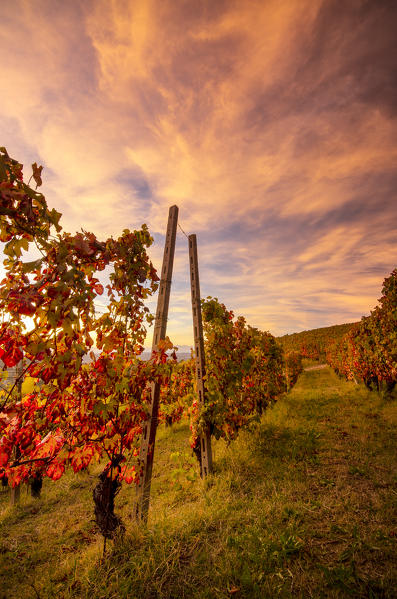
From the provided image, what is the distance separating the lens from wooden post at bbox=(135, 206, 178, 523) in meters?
3.45

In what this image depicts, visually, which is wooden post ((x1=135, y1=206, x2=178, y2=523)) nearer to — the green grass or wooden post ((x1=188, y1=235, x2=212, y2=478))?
the green grass

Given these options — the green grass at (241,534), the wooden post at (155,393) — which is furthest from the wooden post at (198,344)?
the wooden post at (155,393)

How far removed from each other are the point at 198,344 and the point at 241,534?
10.2 ft

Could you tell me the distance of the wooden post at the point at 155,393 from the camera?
136 inches

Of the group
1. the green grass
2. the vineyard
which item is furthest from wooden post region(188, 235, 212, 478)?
the green grass

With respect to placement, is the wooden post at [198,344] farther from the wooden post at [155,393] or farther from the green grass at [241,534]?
the wooden post at [155,393]

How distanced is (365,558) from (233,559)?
55.9 inches

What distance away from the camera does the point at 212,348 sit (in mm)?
6406

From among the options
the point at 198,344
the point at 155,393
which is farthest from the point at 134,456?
the point at 198,344

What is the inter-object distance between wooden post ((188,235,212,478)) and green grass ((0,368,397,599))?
473 millimetres

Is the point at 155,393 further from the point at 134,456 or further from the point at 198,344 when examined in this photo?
the point at 198,344

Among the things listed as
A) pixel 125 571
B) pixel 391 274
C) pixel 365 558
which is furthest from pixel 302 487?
pixel 391 274

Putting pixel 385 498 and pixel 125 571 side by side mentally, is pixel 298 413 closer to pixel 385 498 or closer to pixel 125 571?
pixel 385 498

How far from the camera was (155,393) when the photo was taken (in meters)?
3.70
